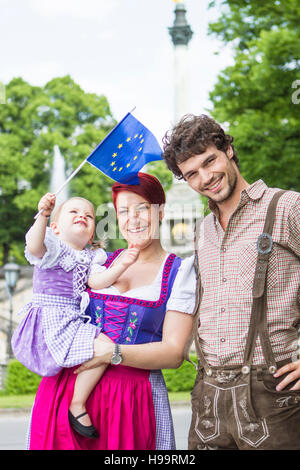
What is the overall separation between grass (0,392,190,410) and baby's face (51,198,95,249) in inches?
392

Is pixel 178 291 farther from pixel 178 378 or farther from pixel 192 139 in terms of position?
pixel 178 378

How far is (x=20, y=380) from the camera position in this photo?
15.2 meters

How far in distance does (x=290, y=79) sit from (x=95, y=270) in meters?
11.0

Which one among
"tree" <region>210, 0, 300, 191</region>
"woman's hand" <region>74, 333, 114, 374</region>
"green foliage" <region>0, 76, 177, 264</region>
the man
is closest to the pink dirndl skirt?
"woman's hand" <region>74, 333, 114, 374</region>

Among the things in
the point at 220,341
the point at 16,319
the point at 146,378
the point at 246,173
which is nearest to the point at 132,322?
the point at 146,378

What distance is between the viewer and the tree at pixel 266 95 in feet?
43.8

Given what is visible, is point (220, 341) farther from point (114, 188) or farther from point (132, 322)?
point (114, 188)

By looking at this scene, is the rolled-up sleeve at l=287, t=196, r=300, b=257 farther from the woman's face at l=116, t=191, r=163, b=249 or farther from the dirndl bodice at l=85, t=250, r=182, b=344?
the woman's face at l=116, t=191, r=163, b=249

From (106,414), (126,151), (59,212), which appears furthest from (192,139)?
(106,414)

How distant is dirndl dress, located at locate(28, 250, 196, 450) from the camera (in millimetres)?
3311

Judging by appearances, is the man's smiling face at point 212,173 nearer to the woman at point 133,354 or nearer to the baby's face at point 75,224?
the woman at point 133,354

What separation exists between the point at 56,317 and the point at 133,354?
0.43 metres

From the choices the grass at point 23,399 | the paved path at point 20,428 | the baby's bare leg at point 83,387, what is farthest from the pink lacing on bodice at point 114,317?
the grass at point 23,399
